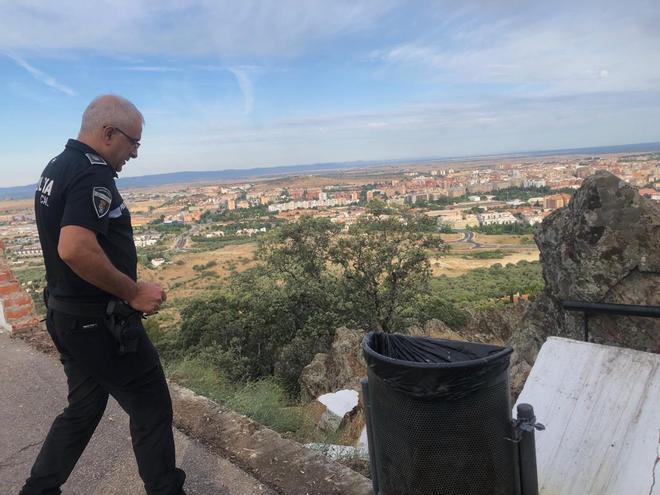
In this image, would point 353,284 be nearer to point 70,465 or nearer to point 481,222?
point 70,465

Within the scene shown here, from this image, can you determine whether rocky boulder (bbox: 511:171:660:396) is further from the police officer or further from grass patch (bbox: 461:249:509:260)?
grass patch (bbox: 461:249:509:260)

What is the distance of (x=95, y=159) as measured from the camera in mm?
1957

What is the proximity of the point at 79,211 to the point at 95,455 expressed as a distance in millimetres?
1917

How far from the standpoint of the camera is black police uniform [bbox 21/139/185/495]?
6.20 ft

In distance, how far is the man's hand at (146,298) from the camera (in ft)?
6.55

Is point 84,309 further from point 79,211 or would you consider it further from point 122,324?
point 79,211

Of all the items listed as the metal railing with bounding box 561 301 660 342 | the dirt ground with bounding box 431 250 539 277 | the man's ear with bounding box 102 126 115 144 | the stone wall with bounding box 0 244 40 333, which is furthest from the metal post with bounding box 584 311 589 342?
the dirt ground with bounding box 431 250 539 277

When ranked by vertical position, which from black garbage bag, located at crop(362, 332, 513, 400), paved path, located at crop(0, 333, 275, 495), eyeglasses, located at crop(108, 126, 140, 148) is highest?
eyeglasses, located at crop(108, 126, 140, 148)

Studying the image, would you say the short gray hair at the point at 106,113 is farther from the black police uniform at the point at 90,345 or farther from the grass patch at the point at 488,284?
the grass patch at the point at 488,284

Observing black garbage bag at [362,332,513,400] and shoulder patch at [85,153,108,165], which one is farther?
shoulder patch at [85,153,108,165]

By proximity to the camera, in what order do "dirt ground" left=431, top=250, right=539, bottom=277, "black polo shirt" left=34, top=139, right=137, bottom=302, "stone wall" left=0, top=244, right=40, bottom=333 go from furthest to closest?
"dirt ground" left=431, top=250, right=539, bottom=277 < "stone wall" left=0, top=244, right=40, bottom=333 < "black polo shirt" left=34, top=139, right=137, bottom=302

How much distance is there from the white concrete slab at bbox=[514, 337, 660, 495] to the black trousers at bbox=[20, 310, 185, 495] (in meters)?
1.84

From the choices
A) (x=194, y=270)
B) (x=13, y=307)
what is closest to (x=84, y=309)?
(x=13, y=307)

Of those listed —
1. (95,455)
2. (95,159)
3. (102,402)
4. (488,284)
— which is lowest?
(488,284)
